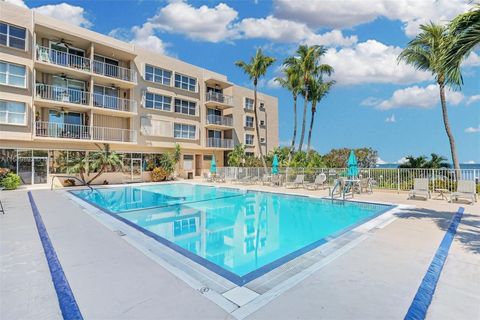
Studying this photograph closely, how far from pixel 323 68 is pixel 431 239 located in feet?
74.7

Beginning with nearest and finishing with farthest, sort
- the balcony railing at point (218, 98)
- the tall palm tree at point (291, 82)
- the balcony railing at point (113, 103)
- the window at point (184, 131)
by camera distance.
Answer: the balcony railing at point (113, 103), the tall palm tree at point (291, 82), the window at point (184, 131), the balcony railing at point (218, 98)

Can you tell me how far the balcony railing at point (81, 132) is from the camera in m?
17.9

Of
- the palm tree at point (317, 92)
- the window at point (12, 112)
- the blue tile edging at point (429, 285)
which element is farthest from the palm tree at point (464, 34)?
the window at point (12, 112)

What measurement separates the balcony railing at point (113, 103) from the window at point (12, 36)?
5119 millimetres

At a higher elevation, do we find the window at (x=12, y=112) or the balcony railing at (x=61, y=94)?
the balcony railing at (x=61, y=94)

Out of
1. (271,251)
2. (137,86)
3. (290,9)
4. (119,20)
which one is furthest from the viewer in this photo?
(137,86)

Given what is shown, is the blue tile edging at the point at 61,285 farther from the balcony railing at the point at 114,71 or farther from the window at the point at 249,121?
the window at the point at 249,121

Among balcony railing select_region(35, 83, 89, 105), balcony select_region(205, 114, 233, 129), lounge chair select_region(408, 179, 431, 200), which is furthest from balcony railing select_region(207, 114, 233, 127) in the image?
lounge chair select_region(408, 179, 431, 200)

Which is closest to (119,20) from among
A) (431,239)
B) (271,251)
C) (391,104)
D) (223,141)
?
(223,141)

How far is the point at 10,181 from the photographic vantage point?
16094 millimetres

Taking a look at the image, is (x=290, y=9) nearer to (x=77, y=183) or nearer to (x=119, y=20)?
(x=119, y=20)

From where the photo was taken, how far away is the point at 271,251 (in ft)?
20.9

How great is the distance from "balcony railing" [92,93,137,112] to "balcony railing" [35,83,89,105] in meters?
0.69

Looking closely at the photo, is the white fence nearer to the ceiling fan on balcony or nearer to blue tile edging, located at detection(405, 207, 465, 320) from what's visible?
blue tile edging, located at detection(405, 207, 465, 320)
